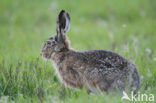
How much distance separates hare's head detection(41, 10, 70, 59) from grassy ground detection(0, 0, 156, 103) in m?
0.33

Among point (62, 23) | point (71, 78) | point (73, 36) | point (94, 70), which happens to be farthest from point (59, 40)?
point (73, 36)

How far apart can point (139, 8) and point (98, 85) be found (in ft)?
37.5

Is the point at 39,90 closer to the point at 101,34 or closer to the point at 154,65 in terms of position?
the point at 154,65

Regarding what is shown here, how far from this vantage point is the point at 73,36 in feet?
42.4

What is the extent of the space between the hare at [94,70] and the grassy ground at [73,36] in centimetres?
23

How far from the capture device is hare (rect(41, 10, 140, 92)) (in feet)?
17.9

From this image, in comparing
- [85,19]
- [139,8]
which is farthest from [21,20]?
[139,8]

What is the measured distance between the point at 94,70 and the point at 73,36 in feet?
24.2

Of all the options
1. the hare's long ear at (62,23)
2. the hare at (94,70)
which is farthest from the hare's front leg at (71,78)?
the hare's long ear at (62,23)

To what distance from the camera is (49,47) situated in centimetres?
681

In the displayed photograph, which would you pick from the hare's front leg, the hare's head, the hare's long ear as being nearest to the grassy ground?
the hare's front leg

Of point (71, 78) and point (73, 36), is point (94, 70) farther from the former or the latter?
point (73, 36)

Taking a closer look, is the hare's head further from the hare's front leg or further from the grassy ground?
the hare's front leg

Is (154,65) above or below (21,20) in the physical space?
below
